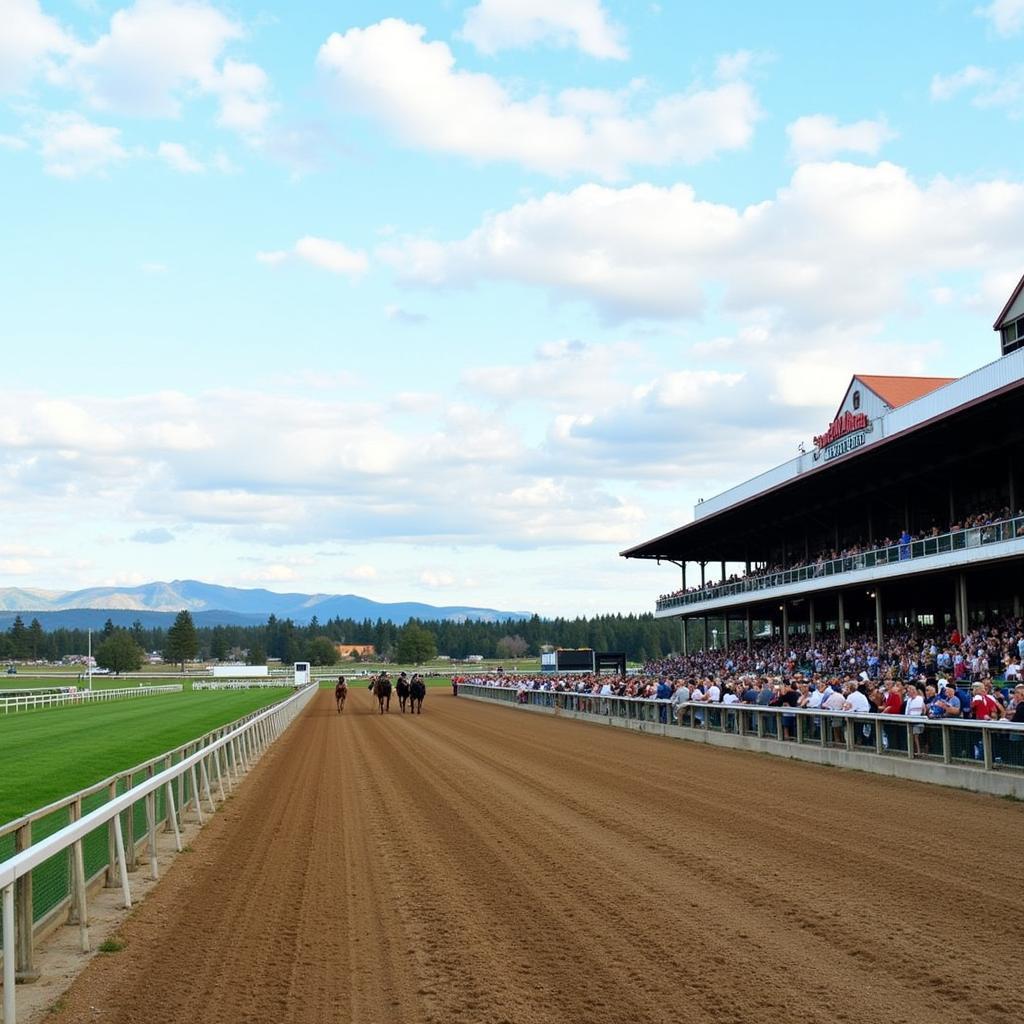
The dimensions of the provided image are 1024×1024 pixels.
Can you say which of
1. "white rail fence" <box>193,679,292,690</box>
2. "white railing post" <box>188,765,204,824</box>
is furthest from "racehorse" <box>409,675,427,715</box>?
"white rail fence" <box>193,679,292,690</box>

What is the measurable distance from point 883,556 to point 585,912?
98.2 feet

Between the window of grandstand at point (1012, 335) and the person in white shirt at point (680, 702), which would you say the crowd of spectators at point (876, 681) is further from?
the window of grandstand at point (1012, 335)

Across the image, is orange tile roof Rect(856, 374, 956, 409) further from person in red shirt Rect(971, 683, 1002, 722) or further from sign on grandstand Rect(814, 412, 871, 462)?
person in red shirt Rect(971, 683, 1002, 722)

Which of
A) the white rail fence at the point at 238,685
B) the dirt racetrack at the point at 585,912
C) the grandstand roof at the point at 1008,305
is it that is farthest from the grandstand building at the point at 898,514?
the white rail fence at the point at 238,685

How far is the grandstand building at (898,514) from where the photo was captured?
30.5 meters

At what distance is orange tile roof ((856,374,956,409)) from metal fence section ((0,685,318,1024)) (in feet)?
122

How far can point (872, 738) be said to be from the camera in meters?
16.4

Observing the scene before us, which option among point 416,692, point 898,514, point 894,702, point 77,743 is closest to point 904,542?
point 898,514

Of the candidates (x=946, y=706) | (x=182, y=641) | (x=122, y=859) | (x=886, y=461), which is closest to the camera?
(x=122, y=859)

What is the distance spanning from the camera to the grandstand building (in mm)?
Answer: 30500

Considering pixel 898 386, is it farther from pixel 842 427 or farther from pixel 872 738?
pixel 872 738

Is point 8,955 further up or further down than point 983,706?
further down

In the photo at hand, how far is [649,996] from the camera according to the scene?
5.50 metres

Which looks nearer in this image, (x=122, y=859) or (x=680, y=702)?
(x=122, y=859)
